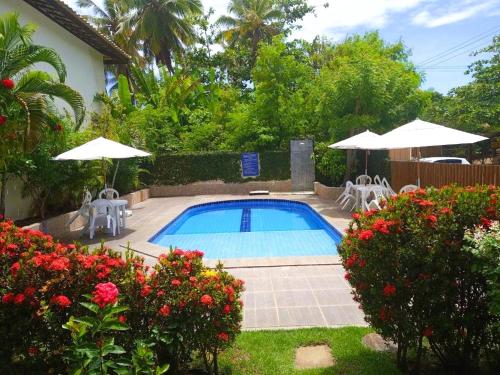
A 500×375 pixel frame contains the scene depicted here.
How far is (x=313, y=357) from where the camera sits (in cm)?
390

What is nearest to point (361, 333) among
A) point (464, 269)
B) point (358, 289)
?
point (358, 289)

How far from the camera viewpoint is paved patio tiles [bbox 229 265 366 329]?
16.0 ft

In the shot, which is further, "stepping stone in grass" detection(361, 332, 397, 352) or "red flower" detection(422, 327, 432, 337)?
"stepping stone in grass" detection(361, 332, 397, 352)

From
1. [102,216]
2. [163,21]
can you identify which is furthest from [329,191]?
[163,21]

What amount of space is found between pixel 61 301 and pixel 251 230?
9.83m

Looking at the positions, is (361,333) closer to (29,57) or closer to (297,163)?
(29,57)

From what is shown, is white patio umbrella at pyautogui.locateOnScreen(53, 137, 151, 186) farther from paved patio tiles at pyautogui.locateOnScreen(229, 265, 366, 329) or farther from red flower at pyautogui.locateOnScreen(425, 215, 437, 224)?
red flower at pyautogui.locateOnScreen(425, 215, 437, 224)

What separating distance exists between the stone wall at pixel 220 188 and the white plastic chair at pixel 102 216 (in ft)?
29.6

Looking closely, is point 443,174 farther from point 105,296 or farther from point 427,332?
point 105,296

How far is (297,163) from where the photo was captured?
1927 cm

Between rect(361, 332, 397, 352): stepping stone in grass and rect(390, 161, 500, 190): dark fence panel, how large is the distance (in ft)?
13.4

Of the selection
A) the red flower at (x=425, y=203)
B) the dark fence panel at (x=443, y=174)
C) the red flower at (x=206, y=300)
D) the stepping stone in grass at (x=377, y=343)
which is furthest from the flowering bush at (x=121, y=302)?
the dark fence panel at (x=443, y=174)

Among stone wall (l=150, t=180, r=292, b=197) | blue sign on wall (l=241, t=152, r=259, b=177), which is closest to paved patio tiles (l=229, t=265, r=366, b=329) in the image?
stone wall (l=150, t=180, r=292, b=197)

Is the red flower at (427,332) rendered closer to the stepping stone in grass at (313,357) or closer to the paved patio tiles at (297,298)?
the stepping stone in grass at (313,357)
